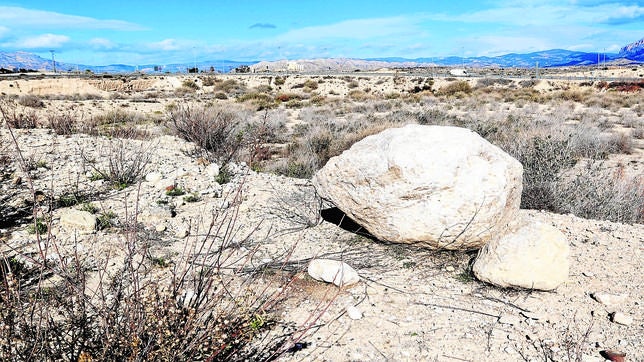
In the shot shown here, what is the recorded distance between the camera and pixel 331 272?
398cm

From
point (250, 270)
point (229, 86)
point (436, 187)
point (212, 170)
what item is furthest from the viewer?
point (229, 86)

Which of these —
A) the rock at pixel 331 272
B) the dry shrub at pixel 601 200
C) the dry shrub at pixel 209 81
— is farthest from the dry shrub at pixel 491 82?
the rock at pixel 331 272

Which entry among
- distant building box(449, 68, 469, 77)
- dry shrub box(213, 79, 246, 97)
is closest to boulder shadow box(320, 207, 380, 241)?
dry shrub box(213, 79, 246, 97)

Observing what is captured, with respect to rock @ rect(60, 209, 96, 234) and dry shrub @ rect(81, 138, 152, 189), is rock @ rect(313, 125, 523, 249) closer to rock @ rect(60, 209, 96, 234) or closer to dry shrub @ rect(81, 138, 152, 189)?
rock @ rect(60, 209, 96, 234)

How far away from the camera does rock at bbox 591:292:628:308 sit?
3.60 meters

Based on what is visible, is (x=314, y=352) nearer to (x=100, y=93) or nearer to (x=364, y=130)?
(x=364, y=130)

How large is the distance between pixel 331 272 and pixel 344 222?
1.57m

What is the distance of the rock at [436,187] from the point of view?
4086 mm

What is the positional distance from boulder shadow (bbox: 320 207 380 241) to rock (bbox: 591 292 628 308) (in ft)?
6.73

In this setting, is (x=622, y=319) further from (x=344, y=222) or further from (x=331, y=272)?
(x=344, y=222)

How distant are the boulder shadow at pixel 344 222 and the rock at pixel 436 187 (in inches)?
18.9

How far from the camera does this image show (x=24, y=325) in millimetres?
2096

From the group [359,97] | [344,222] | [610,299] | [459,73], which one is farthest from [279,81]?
[610,299]

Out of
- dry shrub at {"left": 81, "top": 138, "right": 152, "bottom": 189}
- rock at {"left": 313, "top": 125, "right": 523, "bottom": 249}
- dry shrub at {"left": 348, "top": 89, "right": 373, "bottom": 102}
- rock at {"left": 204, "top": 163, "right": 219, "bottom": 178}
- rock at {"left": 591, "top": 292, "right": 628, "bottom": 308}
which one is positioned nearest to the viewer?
rock at {"left": 591, "top": 292, "right": 628, "bottom": 308}
